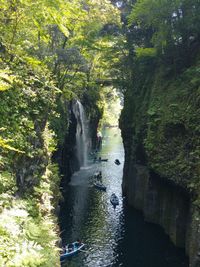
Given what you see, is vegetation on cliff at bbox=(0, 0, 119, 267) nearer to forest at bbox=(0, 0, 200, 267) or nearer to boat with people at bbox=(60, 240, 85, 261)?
forest at bbox=(0, 0, 200, 267)

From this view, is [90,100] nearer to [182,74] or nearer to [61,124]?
[61,124]

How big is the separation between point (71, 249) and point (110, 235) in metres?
4.70

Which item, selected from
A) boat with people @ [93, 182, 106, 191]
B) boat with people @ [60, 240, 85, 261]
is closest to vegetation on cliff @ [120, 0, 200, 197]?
boat with people @ [93, 182, 106, 191]

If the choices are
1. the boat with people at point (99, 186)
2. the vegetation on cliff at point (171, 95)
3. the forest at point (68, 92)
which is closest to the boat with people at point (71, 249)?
the forest at point (68, 92)

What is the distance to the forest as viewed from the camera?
33.7ft

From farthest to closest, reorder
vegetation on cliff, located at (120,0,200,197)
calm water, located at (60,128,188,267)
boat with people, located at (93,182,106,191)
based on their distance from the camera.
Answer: boat with people, located at (93,182,106,191)
vegetation on cliff, located at (120,0,200,197)
calm water, located at (60,128,188,267)

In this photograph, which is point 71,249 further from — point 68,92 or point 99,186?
point 68,92

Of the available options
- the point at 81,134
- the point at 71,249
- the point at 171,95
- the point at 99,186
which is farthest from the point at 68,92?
the point at 71,249

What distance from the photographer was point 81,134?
53500mm

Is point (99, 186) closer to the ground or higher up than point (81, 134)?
closer to the ground

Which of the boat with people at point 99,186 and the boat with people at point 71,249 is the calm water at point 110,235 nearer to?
the boat with people at point 71,249

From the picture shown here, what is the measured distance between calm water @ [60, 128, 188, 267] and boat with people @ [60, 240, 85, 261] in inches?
14.4

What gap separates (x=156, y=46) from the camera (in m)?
29.7

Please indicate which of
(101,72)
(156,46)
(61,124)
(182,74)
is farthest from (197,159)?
(101,72)
